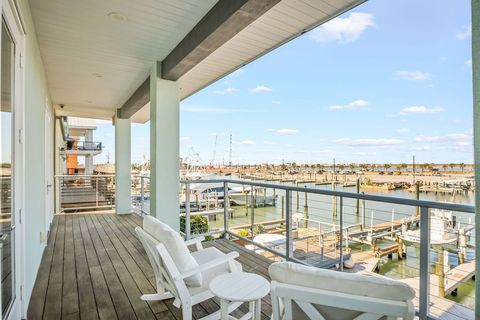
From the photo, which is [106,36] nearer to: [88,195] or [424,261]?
[424,261]

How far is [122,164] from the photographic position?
721cm

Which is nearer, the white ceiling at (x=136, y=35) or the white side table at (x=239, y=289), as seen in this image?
the white side table at (x=239, y=289)

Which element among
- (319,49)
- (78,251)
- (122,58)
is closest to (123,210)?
(78,251)

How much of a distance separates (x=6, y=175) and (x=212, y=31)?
2115 millimetres

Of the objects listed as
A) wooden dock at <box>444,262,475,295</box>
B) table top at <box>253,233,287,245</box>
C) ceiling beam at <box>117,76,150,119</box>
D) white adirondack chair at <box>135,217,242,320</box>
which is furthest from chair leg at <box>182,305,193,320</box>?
wooden dock at <box>444,262,475,295</box>

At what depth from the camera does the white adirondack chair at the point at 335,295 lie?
107 cm

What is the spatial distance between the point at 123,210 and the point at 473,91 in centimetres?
771

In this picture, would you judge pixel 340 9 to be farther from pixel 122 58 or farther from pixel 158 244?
pixel 122 58

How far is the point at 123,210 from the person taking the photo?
732 cm

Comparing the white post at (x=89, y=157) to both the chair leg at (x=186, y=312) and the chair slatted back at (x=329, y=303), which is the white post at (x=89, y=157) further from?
the chair slatted back at (x=329, y=303)

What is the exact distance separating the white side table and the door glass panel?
4.41 ft

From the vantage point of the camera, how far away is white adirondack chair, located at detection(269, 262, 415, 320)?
1066 mm

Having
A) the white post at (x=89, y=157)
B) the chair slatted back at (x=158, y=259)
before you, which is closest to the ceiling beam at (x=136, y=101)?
the chair slatted back at (x=158, y=259)

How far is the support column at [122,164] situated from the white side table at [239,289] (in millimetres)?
6247
